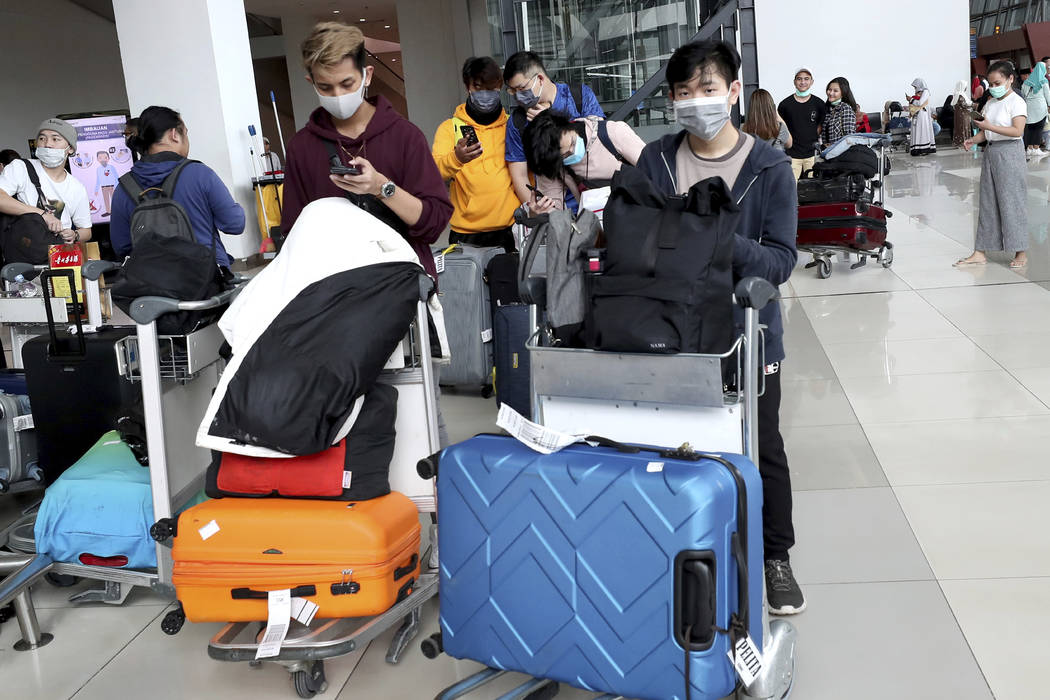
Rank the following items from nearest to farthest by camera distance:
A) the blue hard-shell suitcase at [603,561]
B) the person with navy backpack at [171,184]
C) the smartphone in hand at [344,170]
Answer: the blue hard-shell suitcase at [603,561]
the smartphone in hand at [344,170]
the person with navy backpack at [171,184]

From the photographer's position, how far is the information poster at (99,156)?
30.6ft

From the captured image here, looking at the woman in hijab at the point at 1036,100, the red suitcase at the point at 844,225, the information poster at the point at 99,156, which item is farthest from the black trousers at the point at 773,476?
the woman in hijab at the point at 1036,100

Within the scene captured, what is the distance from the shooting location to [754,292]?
191 cm

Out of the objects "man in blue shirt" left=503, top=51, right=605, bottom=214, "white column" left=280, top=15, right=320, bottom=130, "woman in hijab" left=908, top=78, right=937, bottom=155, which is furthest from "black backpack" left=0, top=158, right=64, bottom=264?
"woman in hijab" left=908, top=78, right=937, bottom=155

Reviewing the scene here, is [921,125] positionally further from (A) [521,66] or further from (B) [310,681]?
(B) [310,681]

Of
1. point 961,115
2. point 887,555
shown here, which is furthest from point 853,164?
point 961,115

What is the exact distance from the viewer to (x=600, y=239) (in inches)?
90.8

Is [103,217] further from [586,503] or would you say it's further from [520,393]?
[586,503]

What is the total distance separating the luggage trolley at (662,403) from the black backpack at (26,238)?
13.2 ft

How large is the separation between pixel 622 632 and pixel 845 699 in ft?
2.13

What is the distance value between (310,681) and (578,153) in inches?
85.6

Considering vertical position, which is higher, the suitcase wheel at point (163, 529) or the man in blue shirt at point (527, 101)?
the man in blue shirt at point (527, 101)

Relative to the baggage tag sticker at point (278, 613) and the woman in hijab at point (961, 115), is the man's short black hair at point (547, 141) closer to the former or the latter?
the baggage tag sticker at point (278, 613)

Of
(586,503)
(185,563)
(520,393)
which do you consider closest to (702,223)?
(586,503)
